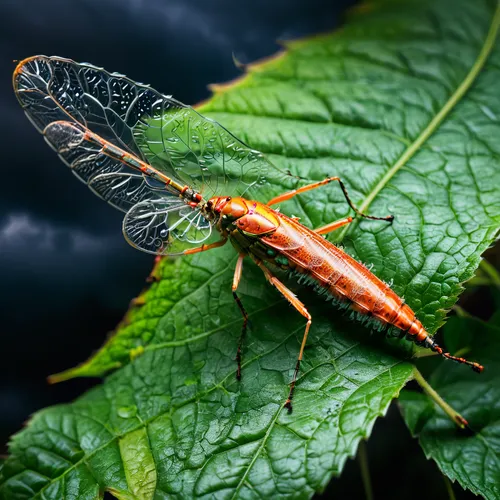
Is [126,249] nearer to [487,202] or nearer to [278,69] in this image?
[278,69]

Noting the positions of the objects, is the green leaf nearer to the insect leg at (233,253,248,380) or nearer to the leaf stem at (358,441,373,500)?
the leaf stem at (358,441,373,500)

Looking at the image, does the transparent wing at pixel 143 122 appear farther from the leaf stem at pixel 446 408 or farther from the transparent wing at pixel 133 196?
the leaf stem at pixel 446 408

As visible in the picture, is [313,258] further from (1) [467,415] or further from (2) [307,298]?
(1) [467,415]

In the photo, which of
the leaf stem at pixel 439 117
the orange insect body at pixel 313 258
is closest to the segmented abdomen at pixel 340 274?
the orange insect body at pixel 313 258

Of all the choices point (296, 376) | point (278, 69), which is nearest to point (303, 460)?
point (296, 376)

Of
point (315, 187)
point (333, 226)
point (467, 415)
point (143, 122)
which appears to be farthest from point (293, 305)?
point (143, 122)

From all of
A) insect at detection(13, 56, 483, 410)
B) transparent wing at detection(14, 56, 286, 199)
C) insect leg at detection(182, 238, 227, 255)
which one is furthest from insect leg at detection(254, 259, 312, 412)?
transparent wing at detection(14, 56, 286, 199)

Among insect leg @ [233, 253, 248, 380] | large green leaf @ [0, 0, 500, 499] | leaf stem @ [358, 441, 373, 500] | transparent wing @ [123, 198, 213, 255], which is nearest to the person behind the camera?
large green leaf @ [0, 0, 500, 499]

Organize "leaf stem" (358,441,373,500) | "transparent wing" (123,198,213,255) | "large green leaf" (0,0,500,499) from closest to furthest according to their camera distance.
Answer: "large green leaf" (0,0,500,499) → "transparent wing" (123,198,213,255) → "leaf stem" (358,441,373,500)
